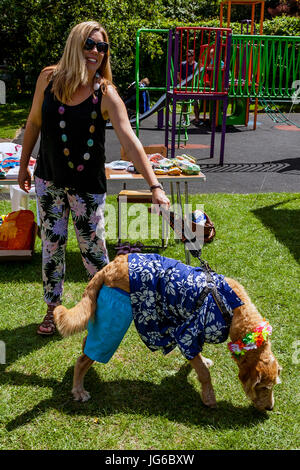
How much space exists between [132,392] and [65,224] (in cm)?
130

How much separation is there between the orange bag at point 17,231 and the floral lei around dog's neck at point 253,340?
9.80 ft

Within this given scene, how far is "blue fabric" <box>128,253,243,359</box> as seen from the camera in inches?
107

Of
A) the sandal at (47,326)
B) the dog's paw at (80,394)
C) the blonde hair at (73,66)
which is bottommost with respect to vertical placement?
the dog's paw at (80,394)

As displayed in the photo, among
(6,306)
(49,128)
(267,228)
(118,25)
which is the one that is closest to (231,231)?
(267,228)

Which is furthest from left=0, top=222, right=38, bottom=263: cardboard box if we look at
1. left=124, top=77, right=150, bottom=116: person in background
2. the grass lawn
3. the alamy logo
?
left=124, top=77, right=150, bottom=116: person in background

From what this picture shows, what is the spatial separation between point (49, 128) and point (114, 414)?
6.28ft

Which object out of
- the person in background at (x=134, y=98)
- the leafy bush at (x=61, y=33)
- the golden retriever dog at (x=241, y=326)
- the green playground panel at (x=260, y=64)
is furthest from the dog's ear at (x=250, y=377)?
the leafy bush at (x=61, y=33)

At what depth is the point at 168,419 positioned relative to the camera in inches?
117

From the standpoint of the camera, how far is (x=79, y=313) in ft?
9.08

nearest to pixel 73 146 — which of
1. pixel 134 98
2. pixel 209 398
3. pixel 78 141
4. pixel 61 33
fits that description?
pixel 78 141

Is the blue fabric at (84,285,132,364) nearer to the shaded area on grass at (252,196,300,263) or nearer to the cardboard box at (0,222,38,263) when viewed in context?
the cardboard box at (0,222,38,263)

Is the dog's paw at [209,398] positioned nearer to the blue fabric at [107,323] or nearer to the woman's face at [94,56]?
the blue fabric at [107,323]

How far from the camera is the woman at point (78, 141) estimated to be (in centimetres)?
299
